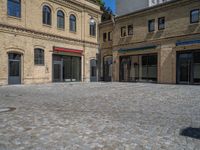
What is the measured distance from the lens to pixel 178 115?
22.0 ft

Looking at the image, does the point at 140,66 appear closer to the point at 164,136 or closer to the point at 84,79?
the point at 84,79

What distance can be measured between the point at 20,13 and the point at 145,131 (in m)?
19.0

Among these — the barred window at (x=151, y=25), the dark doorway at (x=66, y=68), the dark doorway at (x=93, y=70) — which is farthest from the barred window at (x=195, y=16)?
the dark doorway at (x=66, y=68)

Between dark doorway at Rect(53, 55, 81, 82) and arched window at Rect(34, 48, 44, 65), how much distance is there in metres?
1.66

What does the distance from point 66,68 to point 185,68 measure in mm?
12746

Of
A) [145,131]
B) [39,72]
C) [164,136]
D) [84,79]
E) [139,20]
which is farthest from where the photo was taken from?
[84,79]

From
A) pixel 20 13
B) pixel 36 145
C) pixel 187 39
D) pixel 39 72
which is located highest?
pixel 20 13

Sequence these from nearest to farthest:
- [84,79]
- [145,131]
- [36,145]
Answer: [36,145] → [145,131] → [84,79]

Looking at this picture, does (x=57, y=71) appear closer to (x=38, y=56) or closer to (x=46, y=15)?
(x=38, y=56)

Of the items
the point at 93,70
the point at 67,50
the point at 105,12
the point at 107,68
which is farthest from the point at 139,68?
the point at 105,12

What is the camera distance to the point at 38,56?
22.0 meters

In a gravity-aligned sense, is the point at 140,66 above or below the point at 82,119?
above

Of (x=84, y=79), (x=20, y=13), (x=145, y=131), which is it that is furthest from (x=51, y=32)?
(x=145, y=131)

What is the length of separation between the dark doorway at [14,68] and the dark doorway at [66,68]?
417 centimetres
